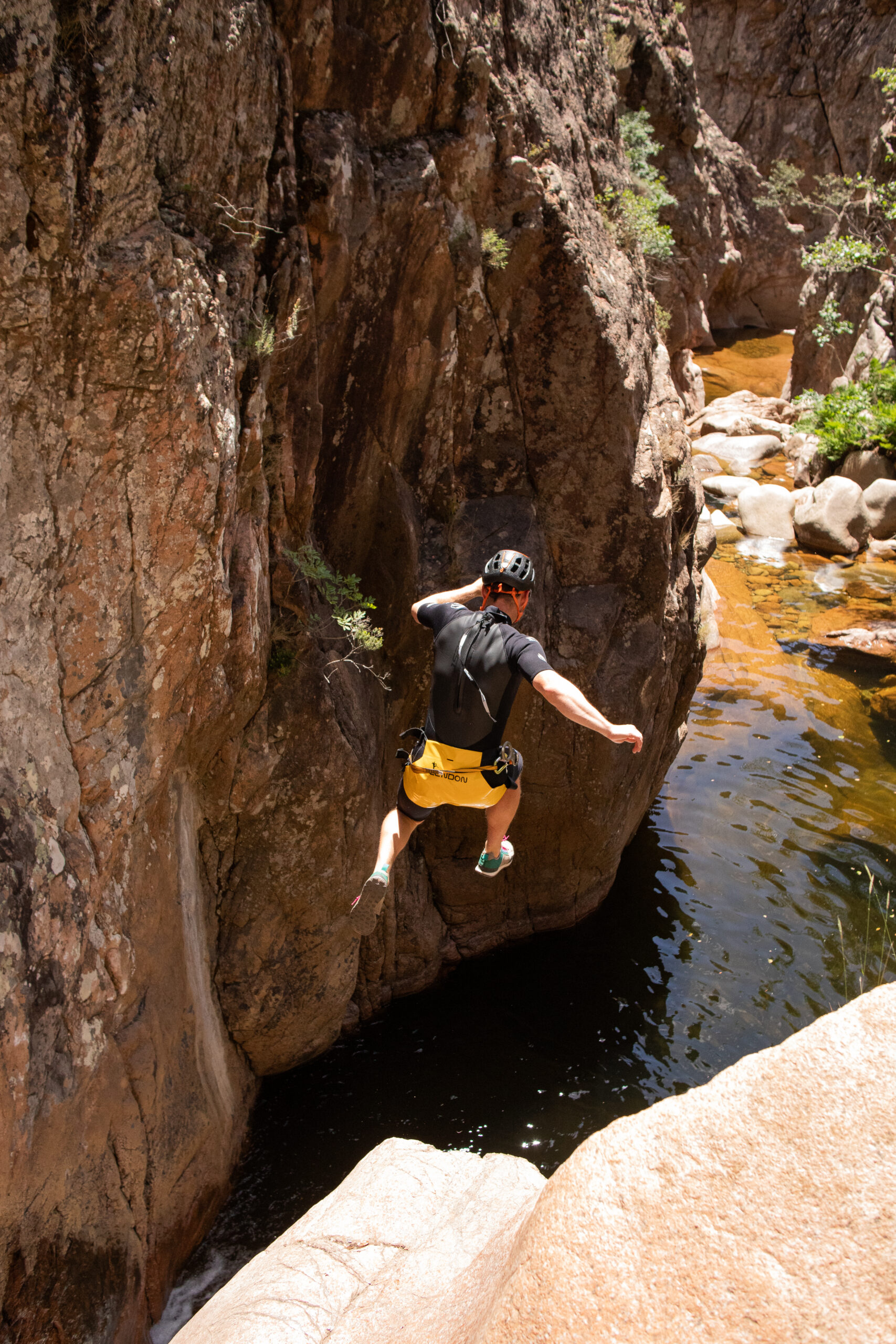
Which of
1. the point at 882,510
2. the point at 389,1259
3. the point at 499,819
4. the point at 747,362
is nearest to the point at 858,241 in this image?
the point at 882,510

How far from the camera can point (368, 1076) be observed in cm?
745

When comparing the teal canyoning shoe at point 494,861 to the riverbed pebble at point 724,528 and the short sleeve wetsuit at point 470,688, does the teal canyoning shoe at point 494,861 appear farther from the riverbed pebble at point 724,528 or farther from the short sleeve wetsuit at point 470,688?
the riverbed pebble at point 724,528

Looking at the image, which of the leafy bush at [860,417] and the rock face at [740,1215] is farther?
the leafy bush at [860,417]

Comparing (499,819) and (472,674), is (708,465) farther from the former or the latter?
(472,674)

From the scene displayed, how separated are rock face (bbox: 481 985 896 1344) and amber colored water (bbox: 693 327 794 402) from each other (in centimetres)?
2567

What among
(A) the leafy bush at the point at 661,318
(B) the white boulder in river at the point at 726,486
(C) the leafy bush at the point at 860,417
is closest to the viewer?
(A) the leafy bush at the point at 661,318

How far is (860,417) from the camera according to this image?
17.8m

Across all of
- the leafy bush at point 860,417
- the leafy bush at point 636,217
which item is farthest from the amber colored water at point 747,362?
the leafy bush at point 636,217

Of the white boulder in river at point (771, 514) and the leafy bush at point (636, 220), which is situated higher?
the leafy bush at point (636, 220)

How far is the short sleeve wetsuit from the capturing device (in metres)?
5.40

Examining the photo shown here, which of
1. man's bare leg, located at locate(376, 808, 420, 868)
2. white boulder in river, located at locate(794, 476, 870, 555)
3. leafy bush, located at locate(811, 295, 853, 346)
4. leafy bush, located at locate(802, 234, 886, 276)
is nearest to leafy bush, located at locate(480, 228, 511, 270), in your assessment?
man's bare leg, located at locate(376, 808, 420, 868)

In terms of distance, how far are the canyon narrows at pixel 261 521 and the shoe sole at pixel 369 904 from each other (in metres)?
1.02

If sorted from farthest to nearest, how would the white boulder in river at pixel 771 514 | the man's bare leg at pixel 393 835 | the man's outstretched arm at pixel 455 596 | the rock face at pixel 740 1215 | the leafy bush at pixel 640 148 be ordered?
the white boulder in river at pixel 771 514
the leafy bush at pixel 640 148
the man's outstretched arm at pixel 455 596
the man's bare leg at pixel 393 835
the rock face at pixel 740 1215

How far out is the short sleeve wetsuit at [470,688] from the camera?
5398mm
